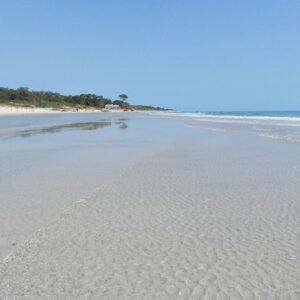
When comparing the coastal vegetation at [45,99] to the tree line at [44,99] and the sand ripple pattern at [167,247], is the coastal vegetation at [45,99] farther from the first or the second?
the sand ripple pattern at [167,247]

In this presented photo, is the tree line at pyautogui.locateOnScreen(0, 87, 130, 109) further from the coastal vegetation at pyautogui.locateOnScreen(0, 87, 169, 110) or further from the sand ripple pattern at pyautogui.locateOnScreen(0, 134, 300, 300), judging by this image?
the sand ripple pattern at pyautogui.locateOnScreen(0, 134, 300, 300)

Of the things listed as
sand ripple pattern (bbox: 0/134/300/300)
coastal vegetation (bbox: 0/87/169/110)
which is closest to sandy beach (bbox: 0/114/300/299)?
sand ripple pattern (bbox: 0/134/300/300)

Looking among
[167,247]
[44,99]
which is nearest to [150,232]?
[167,247]

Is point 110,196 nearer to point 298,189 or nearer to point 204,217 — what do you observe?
point 204,217

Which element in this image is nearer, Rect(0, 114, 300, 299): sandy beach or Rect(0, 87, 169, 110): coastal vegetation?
Rect(0, 114, 300, 299): sandy beach

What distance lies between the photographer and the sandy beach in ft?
13.8

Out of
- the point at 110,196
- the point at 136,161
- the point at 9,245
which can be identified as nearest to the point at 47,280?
the point at 9,245

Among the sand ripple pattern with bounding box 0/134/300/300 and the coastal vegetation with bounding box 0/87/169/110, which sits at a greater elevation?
the sand ripple pattern with bounding box 0/134/300/300

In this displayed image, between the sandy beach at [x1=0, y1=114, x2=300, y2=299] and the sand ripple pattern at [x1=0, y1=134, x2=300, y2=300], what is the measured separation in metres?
0.01

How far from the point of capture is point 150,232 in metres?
5.95

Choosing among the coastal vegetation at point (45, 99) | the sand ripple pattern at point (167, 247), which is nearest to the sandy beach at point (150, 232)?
the sand ripple pattern at point (167, 247)

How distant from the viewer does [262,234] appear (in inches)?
231

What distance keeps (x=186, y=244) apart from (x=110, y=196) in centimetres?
315

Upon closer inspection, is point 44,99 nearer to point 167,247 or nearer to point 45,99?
point 45,99
